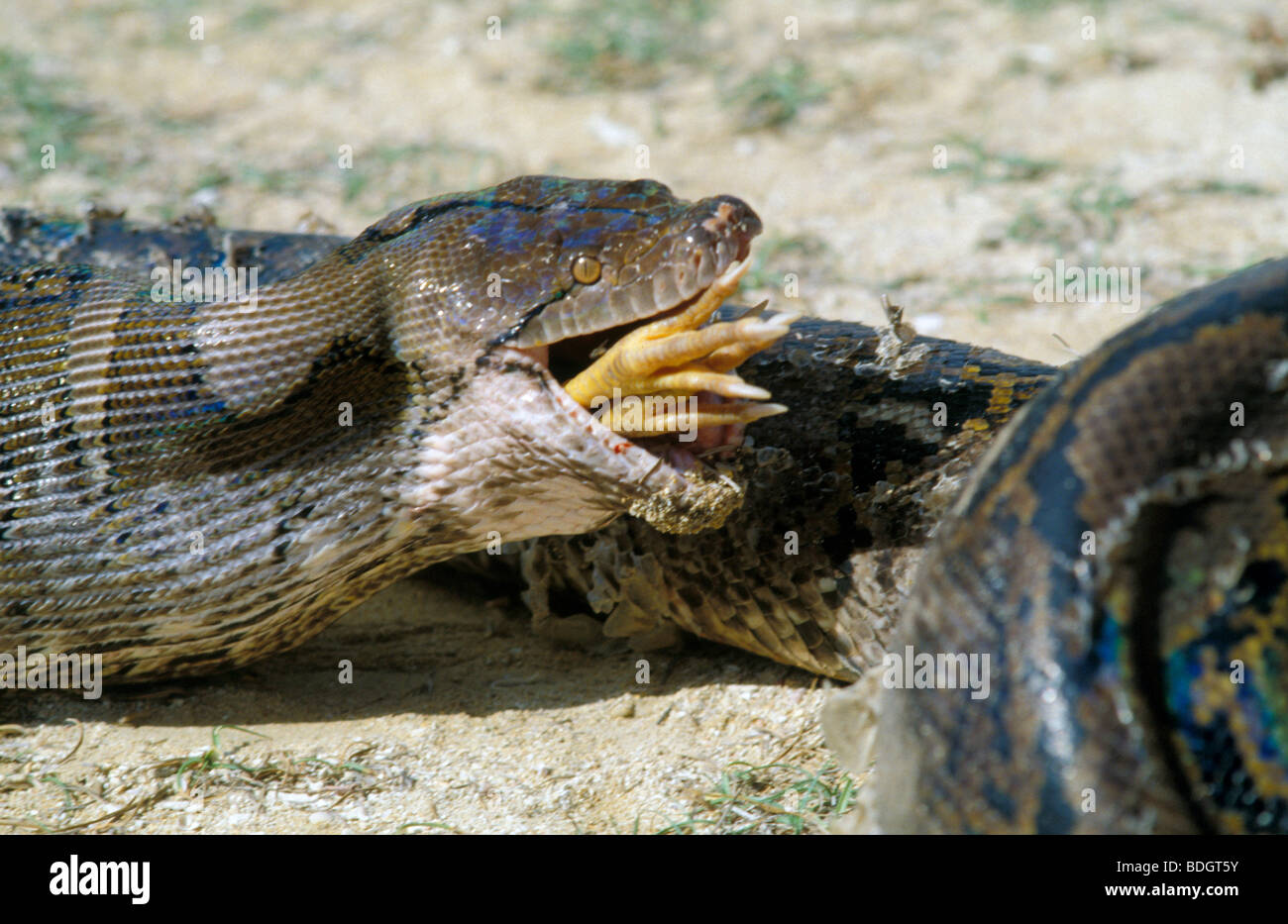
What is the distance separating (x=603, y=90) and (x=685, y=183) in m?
1.75

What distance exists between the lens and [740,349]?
353cm

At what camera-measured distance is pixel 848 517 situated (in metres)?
4.01

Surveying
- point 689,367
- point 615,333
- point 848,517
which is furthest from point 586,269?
point 848,517

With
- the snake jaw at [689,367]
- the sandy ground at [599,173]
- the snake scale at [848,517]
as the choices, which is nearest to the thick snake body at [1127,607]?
the snake scale at [848,517]

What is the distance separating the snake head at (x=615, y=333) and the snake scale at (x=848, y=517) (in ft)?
0.04

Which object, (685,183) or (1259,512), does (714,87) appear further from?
(1259,512)

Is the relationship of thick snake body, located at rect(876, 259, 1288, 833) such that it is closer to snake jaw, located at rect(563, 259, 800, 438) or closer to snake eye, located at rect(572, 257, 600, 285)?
snake jaw, located at rect(563, 259, 800, 438)

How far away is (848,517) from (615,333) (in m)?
0.96

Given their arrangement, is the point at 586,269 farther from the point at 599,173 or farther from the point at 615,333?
the point at 599,173

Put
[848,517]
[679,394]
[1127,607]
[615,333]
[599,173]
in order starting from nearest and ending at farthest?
1. [1127,607]
2. [679,394]
3. [615,333]
4. [848,517]
5. [599,173]

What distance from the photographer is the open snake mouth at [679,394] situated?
137 inches

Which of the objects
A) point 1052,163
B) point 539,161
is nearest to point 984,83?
point 1052,163

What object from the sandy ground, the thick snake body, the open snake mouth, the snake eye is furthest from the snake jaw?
the sandy ground

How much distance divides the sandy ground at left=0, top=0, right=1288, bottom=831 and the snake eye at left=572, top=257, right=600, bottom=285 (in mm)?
1426
